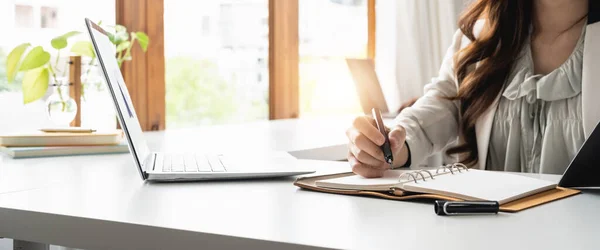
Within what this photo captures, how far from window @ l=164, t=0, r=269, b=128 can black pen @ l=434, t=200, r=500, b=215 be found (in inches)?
70.9

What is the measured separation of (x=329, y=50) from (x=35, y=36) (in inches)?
70.6

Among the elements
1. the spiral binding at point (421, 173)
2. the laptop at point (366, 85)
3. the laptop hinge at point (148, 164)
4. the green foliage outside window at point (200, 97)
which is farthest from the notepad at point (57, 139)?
the laptop at point (366, 85)

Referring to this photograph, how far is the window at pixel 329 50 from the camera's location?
11.3 feet

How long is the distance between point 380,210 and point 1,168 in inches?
31.5

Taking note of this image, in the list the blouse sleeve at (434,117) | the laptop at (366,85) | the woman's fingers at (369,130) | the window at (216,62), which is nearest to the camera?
the woman's fingers at (369,130)

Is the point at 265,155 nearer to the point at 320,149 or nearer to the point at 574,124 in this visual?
the point at 320,149

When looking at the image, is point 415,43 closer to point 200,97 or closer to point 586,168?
point 200,97

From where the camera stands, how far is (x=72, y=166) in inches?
57.2

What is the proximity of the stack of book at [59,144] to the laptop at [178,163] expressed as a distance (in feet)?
0.81

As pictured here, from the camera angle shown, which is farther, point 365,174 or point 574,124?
point 574,124

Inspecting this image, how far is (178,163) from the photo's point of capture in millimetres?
1349

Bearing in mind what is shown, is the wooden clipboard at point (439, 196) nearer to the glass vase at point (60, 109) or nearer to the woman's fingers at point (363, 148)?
the woman's fingers at point (363, 148)

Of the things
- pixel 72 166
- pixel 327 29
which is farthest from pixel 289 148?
pixel 327 29

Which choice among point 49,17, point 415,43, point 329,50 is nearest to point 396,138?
point 49,17
